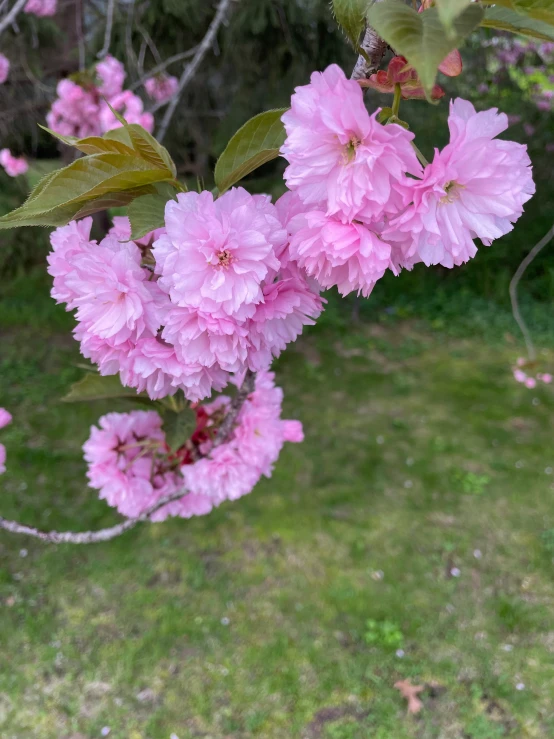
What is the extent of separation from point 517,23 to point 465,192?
0.43 feet

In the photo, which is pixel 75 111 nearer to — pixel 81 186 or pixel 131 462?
pixel 131 462

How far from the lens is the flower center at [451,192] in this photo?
1.62 ft

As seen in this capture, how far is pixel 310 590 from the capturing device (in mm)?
2492

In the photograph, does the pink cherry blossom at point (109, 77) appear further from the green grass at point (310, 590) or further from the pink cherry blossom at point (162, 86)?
the green grass at point (310, 590)

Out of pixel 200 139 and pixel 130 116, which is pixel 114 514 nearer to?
pixel 130 116

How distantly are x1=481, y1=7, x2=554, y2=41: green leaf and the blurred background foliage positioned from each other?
2.24 metres

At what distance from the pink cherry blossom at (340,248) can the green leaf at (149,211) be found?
15 cm

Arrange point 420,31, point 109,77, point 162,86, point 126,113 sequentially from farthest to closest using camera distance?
point 162,86
point 109,77
point 126,113
point 420,31

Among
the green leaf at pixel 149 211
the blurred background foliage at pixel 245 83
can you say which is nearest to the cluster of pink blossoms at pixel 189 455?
the green leaf at pixel 149 211

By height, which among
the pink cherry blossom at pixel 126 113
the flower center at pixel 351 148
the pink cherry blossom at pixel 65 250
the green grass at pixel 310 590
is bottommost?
the green grass at pixel 310 590

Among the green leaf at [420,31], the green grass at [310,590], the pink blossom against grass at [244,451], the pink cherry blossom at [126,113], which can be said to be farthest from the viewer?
the pink cherry blossom at [126,113]

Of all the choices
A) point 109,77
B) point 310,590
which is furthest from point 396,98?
point 109,77

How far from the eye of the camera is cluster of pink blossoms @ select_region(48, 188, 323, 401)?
54 centimetres

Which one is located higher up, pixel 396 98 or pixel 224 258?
pixel 396 98
